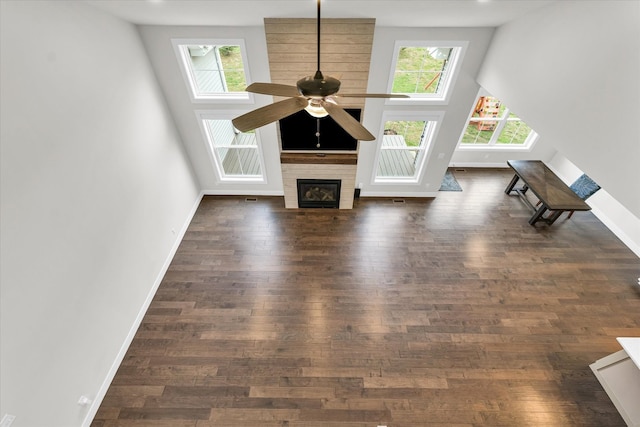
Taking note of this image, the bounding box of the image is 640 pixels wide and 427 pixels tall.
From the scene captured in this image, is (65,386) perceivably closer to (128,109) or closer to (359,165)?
(128,109)

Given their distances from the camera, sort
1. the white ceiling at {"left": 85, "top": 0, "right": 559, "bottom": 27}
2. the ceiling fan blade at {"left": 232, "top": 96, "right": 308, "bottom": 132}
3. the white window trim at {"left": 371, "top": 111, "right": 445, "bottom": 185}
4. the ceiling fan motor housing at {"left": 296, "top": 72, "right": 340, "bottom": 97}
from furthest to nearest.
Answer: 1. the white window trim at {"left": 371, "top": 111, "right": 445, "bottom": 185}
2. the white ceiling at {"left": 85, "top": 0, "right": 559, "bottom": 27}
3. the ceiling fan blade at {"left": 232, "top": 96, "right": 308, "bottom": 132}
4. the ceiling fan motor housing at {"left": 296, "top": 72, "right": 340, "bottom": 97}

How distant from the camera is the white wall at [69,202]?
7.29ft

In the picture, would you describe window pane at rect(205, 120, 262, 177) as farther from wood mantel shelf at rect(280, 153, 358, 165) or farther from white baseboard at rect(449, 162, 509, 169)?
white baseboard at rect(449, 162, 509, 169)

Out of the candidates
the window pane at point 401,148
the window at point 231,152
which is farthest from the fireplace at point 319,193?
the window pane at point 401,148

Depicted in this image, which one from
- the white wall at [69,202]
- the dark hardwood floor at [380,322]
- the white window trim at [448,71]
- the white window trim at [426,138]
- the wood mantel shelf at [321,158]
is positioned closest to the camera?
the white wall at [69,202]

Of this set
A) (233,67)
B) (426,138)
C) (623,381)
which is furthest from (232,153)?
(623,381)

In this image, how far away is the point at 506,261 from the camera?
466 centimetres

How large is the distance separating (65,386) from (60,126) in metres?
2.59

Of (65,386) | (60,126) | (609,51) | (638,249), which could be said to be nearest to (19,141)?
(60,126)

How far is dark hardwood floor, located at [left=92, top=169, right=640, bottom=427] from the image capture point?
10.3 feet

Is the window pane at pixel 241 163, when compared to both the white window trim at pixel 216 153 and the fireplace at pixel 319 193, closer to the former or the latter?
the white window trim at pixel 216 153

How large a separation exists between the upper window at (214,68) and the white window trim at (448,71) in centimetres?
226

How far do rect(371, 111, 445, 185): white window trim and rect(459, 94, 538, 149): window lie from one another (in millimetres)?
1720

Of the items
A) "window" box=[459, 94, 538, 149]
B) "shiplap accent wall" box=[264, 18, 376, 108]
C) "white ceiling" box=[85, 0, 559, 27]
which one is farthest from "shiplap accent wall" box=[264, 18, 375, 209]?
"window" box=[459, 94, 538, 149]
